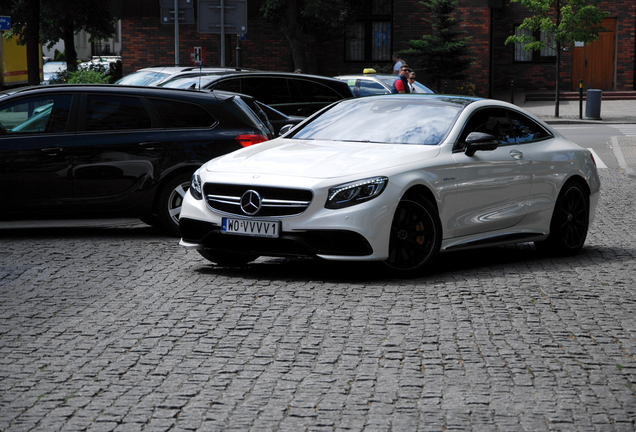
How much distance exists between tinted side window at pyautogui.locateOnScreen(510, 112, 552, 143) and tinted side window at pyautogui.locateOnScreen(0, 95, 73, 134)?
436 centimetres

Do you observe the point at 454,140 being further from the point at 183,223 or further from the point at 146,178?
the point at 146,178

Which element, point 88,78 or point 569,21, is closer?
point 88,78

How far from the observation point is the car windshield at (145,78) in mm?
15788

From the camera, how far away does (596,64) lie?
139 ft

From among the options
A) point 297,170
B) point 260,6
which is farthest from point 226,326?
point 260,6

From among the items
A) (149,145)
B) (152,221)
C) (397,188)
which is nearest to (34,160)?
(149,145)

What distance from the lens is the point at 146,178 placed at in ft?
32.9

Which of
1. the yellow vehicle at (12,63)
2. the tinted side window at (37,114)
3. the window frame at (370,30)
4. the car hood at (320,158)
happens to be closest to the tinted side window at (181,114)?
the tinted side window at (37,114)

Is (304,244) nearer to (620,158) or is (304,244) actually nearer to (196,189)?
(196,189)

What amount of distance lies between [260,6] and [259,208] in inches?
1258

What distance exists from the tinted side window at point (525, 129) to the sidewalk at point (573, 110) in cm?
2198

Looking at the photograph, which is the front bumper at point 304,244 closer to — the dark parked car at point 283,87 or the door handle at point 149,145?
the door handle at point 149,145

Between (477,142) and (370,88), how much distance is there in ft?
50.7

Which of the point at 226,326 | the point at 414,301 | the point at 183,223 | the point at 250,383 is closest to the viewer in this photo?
the point at 250,383
